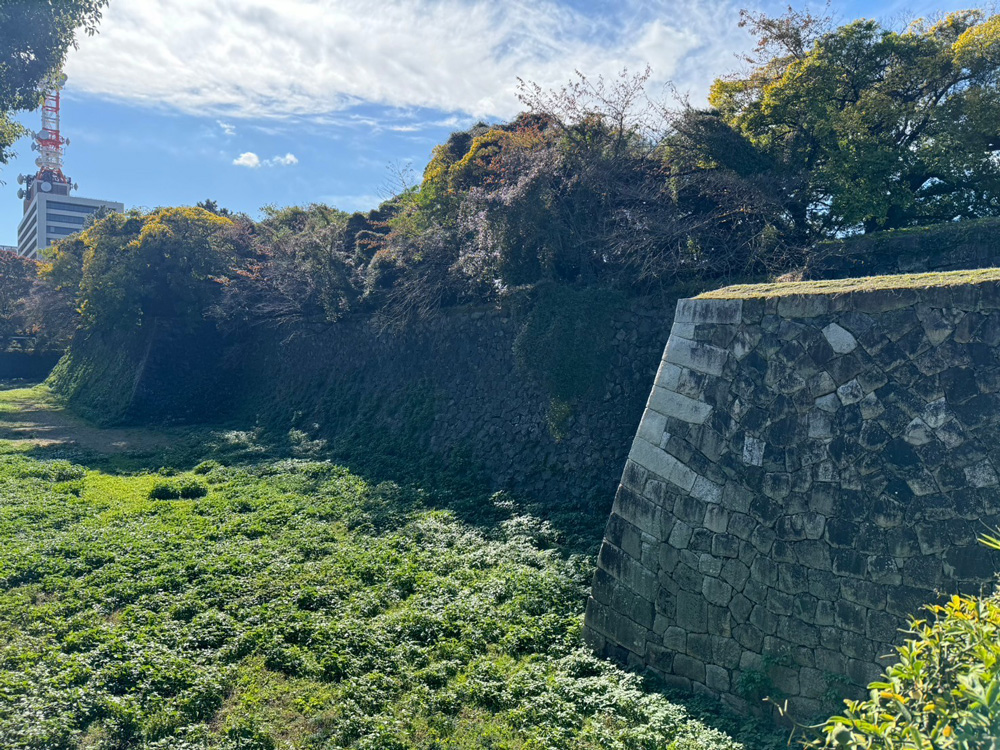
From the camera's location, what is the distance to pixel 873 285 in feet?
16.0

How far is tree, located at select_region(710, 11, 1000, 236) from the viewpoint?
823 centimetres

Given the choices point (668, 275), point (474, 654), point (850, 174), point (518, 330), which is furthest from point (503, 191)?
point (474, 654)

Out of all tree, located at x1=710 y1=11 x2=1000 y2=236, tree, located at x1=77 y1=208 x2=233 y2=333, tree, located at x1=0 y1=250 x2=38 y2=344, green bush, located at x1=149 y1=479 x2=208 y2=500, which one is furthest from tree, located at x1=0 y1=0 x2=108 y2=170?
tree, located at x1=0 y1=250 x2=38 y2=344

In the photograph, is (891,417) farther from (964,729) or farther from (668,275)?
(668,275)

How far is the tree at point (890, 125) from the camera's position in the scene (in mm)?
8234

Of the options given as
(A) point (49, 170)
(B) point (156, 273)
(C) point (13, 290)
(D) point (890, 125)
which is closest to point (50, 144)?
(A) point (49, 170)

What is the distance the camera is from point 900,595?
4.37 metres

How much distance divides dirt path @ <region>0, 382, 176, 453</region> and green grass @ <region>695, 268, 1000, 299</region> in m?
14.6

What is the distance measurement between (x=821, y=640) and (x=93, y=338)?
88.6 feet

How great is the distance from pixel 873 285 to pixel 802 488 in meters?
Answer: 1.66

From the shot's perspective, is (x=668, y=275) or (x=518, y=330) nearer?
(x=668, y=275)

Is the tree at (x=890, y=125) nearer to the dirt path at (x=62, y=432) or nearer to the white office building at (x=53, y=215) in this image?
the dirt path at (x=62, y=432)

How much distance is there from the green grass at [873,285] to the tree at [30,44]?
692 inches

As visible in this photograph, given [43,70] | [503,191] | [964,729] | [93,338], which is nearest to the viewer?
[964,729]
